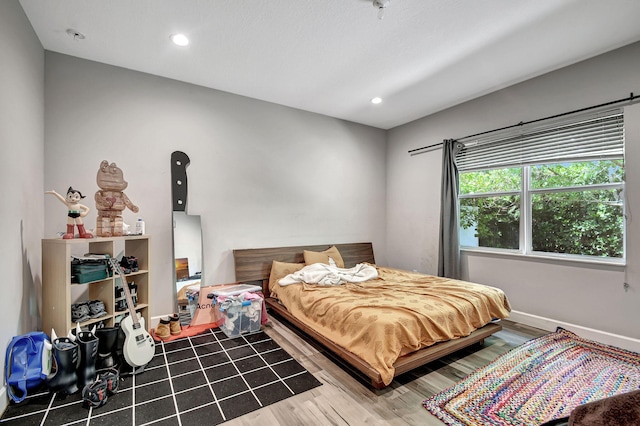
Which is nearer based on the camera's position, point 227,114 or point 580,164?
point 580,164

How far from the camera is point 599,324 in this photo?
2.74 meters

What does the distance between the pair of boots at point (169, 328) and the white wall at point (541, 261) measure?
10.9 ft

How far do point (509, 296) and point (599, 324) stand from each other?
78cm

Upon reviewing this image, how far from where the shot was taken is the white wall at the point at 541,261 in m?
2.59

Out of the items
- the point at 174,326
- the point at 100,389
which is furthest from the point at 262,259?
the point at 100,389

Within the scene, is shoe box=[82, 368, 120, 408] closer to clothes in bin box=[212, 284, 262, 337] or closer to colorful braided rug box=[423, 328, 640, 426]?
clothes in bin box=[212, 284, 262, 337]

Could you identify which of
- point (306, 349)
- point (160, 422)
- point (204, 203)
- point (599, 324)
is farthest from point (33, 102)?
point (599, 324)

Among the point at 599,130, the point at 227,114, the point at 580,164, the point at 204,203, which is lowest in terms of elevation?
the point at 204,203

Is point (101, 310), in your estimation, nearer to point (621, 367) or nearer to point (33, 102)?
point (33, 102)

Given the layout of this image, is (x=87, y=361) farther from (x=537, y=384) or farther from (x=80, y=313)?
(x=537, y=384)

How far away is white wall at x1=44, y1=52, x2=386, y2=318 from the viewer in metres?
2.75

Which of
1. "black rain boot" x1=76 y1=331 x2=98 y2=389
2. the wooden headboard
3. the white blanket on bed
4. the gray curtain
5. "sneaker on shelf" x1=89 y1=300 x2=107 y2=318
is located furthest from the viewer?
the gray curtain

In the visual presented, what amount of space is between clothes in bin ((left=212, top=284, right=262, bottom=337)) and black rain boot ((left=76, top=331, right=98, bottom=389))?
3.52 ft

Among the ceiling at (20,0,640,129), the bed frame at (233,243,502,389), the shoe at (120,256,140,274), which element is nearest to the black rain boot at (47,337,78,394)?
the shoe at (120,256,140,274)
